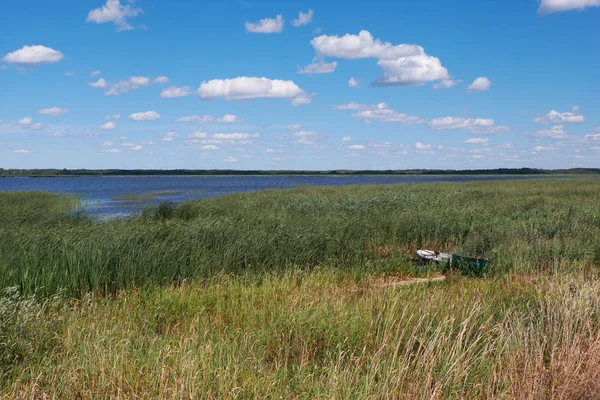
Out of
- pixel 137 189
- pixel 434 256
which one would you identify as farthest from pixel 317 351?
pixel 137 189

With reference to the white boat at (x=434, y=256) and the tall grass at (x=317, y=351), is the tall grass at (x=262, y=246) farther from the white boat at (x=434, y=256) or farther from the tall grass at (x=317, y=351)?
the tall grass at (x=317, y=351)

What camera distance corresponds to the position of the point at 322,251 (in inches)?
527

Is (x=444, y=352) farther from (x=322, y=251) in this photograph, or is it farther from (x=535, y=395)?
(x=322, y=251)

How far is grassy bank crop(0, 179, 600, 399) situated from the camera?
4949mm

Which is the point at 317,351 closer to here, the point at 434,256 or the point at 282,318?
the point at 282,318

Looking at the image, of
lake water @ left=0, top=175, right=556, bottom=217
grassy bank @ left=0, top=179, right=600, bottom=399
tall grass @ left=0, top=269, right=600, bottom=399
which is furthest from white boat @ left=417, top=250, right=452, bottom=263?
lake water @ left=0, top=175, right=556, bottom=217

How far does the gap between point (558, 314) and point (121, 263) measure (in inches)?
307

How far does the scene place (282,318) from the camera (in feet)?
21.8

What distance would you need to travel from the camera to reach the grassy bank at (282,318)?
4949mm

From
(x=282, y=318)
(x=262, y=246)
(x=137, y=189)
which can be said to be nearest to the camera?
(x=282, y=318)

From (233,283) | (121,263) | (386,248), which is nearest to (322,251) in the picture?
(386,248)

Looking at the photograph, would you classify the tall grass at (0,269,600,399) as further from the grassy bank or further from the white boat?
the white boat

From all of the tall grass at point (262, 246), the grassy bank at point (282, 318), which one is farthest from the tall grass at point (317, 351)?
the tall grass at point (262, 246)

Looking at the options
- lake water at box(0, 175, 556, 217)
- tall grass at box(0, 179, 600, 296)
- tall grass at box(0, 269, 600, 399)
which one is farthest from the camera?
lake water at box(0, 175, 556, 217)
